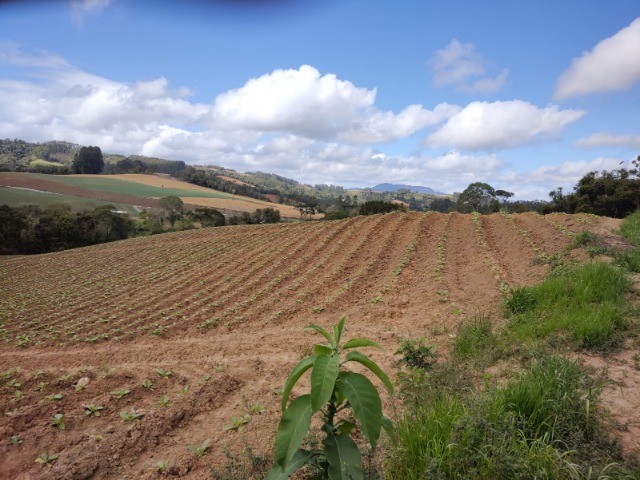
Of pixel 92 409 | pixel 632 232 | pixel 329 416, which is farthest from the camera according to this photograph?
pixel 632 232

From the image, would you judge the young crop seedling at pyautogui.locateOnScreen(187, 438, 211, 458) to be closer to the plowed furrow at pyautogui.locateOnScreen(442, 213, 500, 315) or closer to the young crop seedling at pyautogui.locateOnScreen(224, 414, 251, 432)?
the young crop seedling at pyautogui.locateOnScreen(224, 414, 251, 432)

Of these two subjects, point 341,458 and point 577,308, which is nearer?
point 341,458

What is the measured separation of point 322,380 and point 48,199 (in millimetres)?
68010

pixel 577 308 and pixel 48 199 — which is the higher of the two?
pixel 577 308

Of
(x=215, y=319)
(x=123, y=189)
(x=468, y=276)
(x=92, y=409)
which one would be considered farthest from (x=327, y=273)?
(x=123, y=189)

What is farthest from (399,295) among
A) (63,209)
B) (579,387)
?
(63,209)

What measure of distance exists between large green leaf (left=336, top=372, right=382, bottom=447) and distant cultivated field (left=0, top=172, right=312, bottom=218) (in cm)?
6394

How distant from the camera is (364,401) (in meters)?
1.78

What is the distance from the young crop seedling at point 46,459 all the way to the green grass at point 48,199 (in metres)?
56.6

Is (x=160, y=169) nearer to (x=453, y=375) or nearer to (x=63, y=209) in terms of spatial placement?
(x=63, y=209)

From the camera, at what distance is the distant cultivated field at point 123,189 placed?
64.7 metres

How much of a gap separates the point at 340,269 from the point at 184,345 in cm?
570

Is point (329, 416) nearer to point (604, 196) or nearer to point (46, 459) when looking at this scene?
point (46, 459)

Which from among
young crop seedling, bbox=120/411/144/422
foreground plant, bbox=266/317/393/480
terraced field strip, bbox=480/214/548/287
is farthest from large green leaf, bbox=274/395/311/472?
terraced field strip, bbox=480/214/548/287
